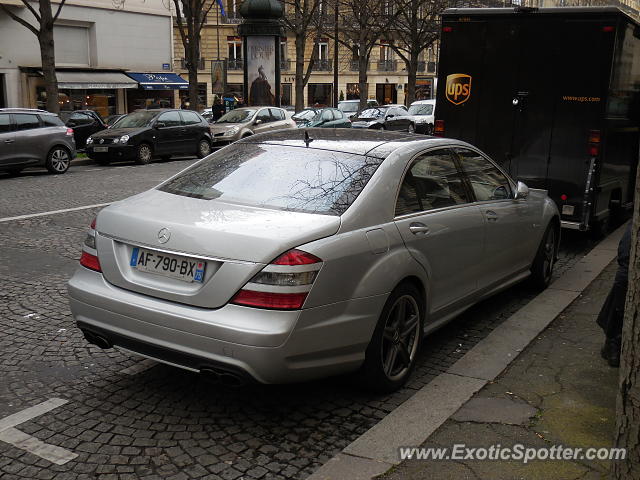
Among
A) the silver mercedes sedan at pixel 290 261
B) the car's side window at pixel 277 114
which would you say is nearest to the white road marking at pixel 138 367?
the silver mercedes sedan at pixel 290 261

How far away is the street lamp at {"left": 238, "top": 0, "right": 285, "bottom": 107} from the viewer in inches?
1086

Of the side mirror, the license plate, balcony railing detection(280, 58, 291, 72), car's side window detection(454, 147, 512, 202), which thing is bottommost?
the license plate

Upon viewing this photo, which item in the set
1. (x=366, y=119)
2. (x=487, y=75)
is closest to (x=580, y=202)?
(x=487, y=75)

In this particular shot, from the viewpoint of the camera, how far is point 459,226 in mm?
5168

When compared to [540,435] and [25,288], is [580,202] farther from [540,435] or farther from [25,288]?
[25,288]

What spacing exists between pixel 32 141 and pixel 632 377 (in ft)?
52.6

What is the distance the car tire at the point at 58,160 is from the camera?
17.0 meters

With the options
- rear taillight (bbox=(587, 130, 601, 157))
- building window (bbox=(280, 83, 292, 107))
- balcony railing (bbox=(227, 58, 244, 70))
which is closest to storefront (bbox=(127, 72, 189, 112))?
balcony railing (bbox=(227, 58, 244, 70))

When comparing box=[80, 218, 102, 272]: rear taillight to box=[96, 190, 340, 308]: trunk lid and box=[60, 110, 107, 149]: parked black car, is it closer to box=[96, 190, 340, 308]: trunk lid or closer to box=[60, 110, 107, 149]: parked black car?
box=[96, 190, 340, 308]: trunk lid

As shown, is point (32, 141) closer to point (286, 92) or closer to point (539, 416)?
point (539, 416)

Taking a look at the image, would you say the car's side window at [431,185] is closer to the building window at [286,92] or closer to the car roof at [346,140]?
the car roof at [346,140]

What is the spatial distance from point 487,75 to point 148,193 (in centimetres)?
622

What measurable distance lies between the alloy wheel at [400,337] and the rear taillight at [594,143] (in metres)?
5.28

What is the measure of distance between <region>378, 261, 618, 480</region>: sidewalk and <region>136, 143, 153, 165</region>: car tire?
1625 centimetres
